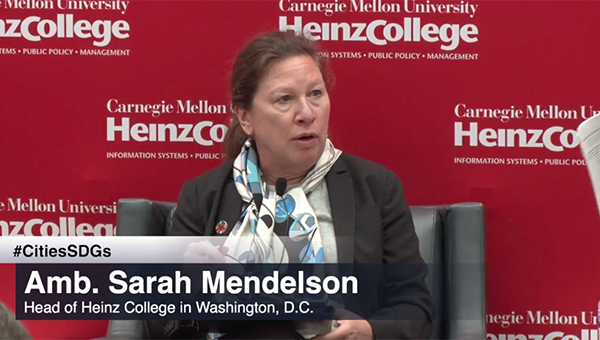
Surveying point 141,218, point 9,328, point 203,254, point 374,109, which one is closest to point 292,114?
point 203,254

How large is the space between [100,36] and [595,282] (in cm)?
210

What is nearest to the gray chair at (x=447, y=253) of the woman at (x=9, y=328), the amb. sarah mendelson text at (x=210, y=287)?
the amb. sarah mendelson text at (x=210, y=287)

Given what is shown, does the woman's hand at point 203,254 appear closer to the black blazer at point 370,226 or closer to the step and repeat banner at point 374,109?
the black blazer at point 370,226

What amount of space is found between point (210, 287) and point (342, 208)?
0.48m

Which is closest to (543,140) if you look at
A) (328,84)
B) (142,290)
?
(328,84)

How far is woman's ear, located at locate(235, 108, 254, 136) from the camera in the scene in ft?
9.53

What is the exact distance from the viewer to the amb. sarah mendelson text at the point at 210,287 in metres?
2.64

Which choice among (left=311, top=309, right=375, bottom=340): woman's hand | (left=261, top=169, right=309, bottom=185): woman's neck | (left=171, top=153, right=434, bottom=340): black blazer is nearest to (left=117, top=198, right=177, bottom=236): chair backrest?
(left=171, top=153, right=434, bottom=340): black blazer

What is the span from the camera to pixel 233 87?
2.94 meters

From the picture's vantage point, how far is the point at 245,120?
292cm

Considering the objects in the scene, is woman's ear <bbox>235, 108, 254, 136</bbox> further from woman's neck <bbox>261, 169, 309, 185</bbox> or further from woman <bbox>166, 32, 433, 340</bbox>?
woman's neck <bbox>261, 169, 309, 185</bbox>

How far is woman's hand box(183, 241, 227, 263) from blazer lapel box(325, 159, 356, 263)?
0.37 metres

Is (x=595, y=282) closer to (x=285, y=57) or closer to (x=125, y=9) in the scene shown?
(x=285, y=57)

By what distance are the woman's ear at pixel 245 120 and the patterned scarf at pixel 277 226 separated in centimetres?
16
